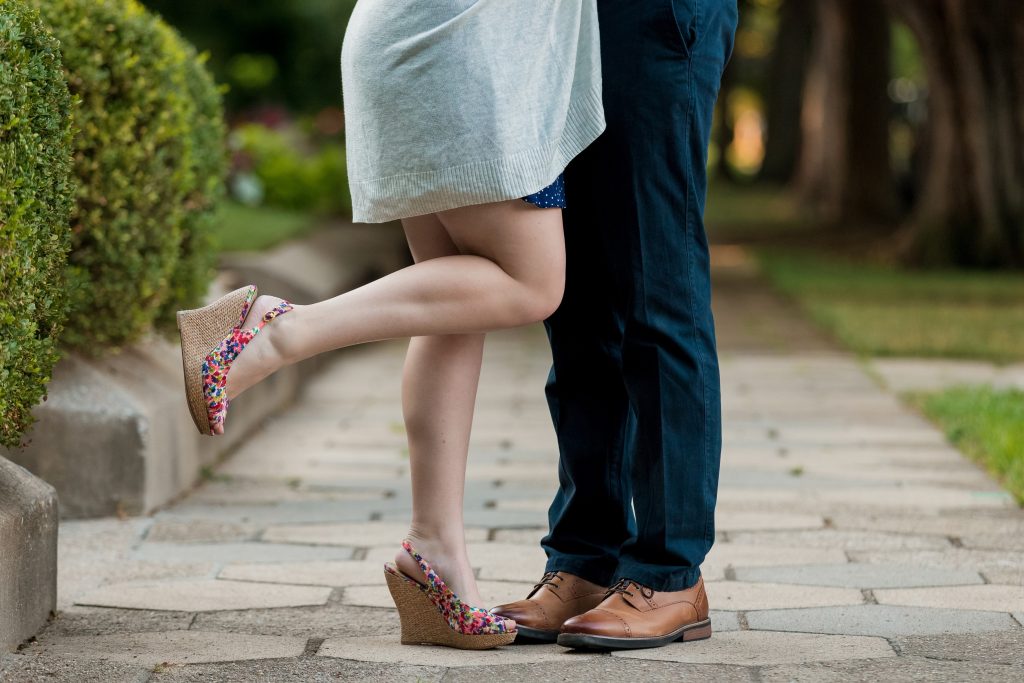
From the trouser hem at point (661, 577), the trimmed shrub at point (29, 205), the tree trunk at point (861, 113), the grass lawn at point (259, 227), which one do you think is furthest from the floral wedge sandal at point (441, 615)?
the tree trunk at point (861, 113)

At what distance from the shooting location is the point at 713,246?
55.3ft

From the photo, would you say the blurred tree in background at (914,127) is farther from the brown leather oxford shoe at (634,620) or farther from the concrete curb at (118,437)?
the brown leather oxford shoe at (634,620)

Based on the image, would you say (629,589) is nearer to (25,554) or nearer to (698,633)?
(698,633)

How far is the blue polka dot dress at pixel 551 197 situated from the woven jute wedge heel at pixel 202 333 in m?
0.52

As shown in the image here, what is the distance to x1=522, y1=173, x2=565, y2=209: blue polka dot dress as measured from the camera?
2.46 meters

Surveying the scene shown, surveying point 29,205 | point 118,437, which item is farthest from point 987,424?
point 29,205

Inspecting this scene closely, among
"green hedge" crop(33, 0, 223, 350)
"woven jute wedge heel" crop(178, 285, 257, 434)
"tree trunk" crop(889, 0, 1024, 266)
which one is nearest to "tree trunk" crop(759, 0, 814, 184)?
"tree trunk" crop(889, 0, 1024, 266)

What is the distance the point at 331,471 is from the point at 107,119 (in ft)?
4.75

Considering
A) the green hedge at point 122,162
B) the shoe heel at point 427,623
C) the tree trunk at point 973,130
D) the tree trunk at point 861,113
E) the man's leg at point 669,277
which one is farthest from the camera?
the tree trunk at point 861,113

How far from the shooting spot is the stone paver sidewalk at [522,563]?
2549 millimetres

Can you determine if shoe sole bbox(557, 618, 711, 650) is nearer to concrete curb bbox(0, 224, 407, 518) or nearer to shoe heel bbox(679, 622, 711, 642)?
shoe heel bbox(679, 622, 711, 642)

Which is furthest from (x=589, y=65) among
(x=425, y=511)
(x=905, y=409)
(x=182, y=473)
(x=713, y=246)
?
(x=713, y=246)

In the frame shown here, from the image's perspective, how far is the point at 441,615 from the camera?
2.63 metres

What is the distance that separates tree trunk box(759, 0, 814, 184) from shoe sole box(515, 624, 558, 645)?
3027 cm
